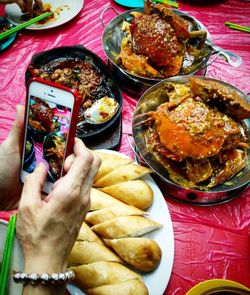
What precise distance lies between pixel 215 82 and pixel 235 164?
0.42 m

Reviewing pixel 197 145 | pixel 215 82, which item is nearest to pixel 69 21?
pixel 215 82

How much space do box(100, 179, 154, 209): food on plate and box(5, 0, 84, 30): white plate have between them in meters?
1.30

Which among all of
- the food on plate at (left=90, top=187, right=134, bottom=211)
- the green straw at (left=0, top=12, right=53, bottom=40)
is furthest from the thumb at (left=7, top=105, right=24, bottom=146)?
the green straw at (left=0, top=12, right=53, bottom=40)

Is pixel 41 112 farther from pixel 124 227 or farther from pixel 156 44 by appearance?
pixel 156 44

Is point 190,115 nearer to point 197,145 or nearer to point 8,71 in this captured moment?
point 197,145

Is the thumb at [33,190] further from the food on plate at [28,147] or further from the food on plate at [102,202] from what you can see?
the food on plate at [102,202]

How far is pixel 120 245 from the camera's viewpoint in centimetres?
120

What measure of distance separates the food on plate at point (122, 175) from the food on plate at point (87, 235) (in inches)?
8.6

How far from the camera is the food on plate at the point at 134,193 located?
52.3 inches

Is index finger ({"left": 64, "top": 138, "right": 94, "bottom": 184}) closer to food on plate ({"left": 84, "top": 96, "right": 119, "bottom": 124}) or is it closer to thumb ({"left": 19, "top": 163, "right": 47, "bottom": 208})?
thumb ({"left": 19, "top": 163, "right": 47, "bottom": 208})

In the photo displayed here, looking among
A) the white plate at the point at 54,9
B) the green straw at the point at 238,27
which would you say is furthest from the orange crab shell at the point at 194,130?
the white plate at the point at 54,9

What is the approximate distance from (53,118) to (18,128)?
0.41 feet

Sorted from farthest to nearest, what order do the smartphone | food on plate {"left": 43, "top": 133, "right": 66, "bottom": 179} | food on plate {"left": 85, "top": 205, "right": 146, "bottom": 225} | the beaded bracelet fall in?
food on plate {"left": 85, "top": 205, "right": 146, "bottom": 225} → food on plate {"left": 43, "top": 133, "right": 66, "bottom": 179} → the smartphone → the beaded bracelet

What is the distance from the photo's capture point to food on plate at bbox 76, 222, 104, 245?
123 cm
